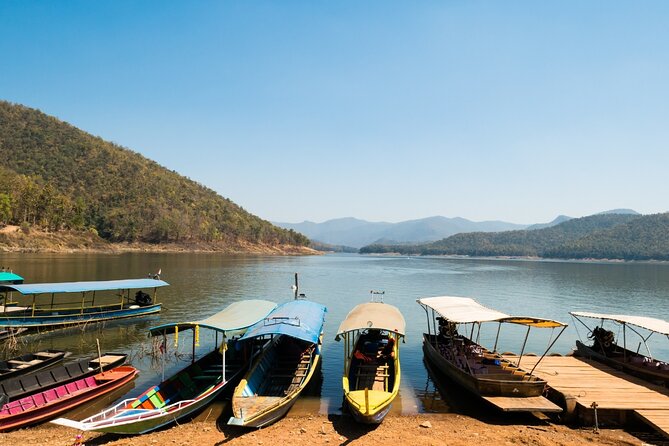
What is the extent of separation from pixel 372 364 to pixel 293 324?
4606 mm

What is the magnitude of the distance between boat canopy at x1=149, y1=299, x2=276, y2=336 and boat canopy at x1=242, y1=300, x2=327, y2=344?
578mm

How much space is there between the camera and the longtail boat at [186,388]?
1451cm

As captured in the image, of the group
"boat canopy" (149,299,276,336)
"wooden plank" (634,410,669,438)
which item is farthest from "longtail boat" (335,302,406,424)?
"wooden plank" (634,410,669,438)

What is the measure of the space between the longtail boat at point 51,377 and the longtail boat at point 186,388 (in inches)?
119

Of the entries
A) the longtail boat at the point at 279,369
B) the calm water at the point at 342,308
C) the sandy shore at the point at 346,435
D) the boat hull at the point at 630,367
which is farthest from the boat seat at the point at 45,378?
the boat hull at the point at 630,367

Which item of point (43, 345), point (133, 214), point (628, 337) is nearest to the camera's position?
point (43, 345)

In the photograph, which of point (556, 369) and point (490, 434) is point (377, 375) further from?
point (556, 369)

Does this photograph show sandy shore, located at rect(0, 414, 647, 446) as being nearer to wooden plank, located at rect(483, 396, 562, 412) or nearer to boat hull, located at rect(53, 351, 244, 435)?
boat hull, located at rect(53, 351, 244, 435)

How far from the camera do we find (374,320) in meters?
21.5

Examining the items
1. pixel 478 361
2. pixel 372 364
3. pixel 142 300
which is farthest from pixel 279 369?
pixel 142 300

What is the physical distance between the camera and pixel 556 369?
74.1 ft

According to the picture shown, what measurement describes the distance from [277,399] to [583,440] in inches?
460

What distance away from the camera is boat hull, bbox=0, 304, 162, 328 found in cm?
2913

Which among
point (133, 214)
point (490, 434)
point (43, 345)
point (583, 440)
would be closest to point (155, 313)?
point (43, 345)
